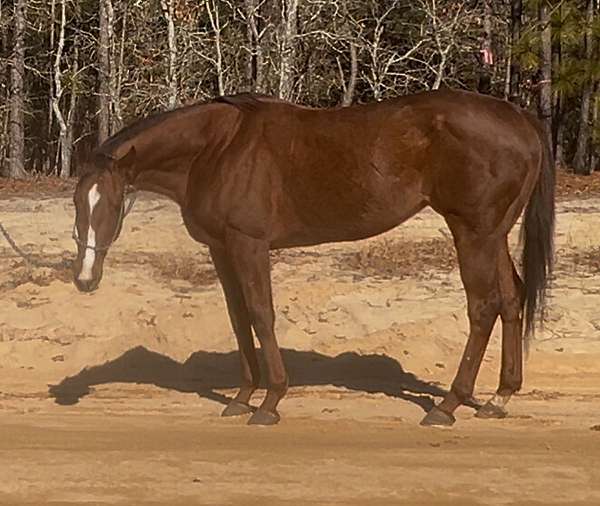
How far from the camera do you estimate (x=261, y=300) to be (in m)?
8.12

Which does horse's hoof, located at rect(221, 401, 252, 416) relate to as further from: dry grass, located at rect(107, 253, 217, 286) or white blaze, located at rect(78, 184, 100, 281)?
dry grass, located at rect(107, 253, 217, 286)

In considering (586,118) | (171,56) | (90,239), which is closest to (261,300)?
(90,239)

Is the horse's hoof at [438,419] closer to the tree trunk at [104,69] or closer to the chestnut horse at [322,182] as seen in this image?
the chestnut horse at [322,182]

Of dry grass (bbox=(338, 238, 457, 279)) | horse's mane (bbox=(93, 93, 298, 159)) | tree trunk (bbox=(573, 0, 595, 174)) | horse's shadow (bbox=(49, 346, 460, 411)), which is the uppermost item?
tree trunk (bbox=(573, 0, 595, 174))

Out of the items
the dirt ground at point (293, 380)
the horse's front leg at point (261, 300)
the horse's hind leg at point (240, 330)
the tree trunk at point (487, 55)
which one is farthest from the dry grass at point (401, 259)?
the tree trunk at point (487, 55)

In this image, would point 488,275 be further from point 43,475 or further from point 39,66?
point 39,66

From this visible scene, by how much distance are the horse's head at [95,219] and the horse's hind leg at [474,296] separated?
7.34 ft

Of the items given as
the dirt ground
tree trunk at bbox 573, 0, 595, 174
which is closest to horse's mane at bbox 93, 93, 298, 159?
the dirt ground

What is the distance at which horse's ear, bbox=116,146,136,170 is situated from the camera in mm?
8188

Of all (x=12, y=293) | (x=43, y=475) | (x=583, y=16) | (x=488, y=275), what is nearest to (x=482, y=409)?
(x=488, y=275)

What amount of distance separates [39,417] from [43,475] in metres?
2.04

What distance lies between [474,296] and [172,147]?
2.25 meters

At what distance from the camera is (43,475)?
6.13 metres

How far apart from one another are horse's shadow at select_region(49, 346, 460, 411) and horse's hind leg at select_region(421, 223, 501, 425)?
101 centimetres
